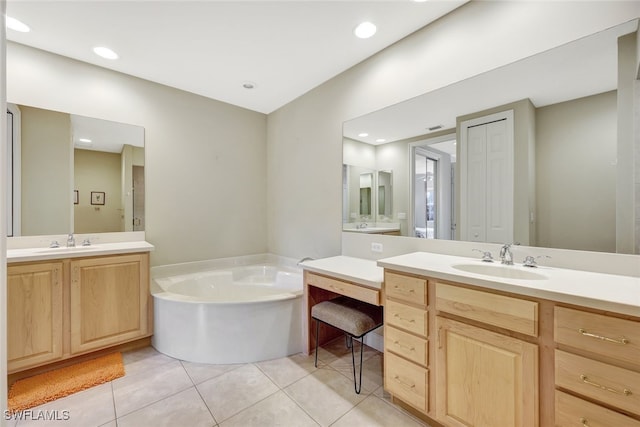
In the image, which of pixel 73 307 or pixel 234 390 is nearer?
pixel 234 390

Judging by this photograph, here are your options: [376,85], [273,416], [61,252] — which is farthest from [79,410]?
[376,85]

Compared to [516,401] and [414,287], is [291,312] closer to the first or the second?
[414,287]

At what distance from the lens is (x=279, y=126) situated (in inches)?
133

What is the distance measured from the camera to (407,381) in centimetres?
151

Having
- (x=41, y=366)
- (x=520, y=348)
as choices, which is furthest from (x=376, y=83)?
(x=41, y=366)

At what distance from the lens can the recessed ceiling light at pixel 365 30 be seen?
1.90 meters


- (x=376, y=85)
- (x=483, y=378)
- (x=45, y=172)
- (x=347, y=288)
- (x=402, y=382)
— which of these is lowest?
(x=402, y=382)

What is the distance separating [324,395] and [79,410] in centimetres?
149

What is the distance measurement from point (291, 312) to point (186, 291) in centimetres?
120

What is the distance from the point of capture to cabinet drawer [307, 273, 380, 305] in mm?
1688

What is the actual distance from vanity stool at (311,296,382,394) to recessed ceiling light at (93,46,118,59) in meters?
2.68

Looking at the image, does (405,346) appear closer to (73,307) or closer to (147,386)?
(147,386)

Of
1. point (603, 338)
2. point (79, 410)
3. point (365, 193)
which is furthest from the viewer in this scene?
point (365, 193)

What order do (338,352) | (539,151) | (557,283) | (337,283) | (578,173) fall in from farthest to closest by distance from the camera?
(338,352)
(337,283)
(539,151)
(578,173)
(557,283)
